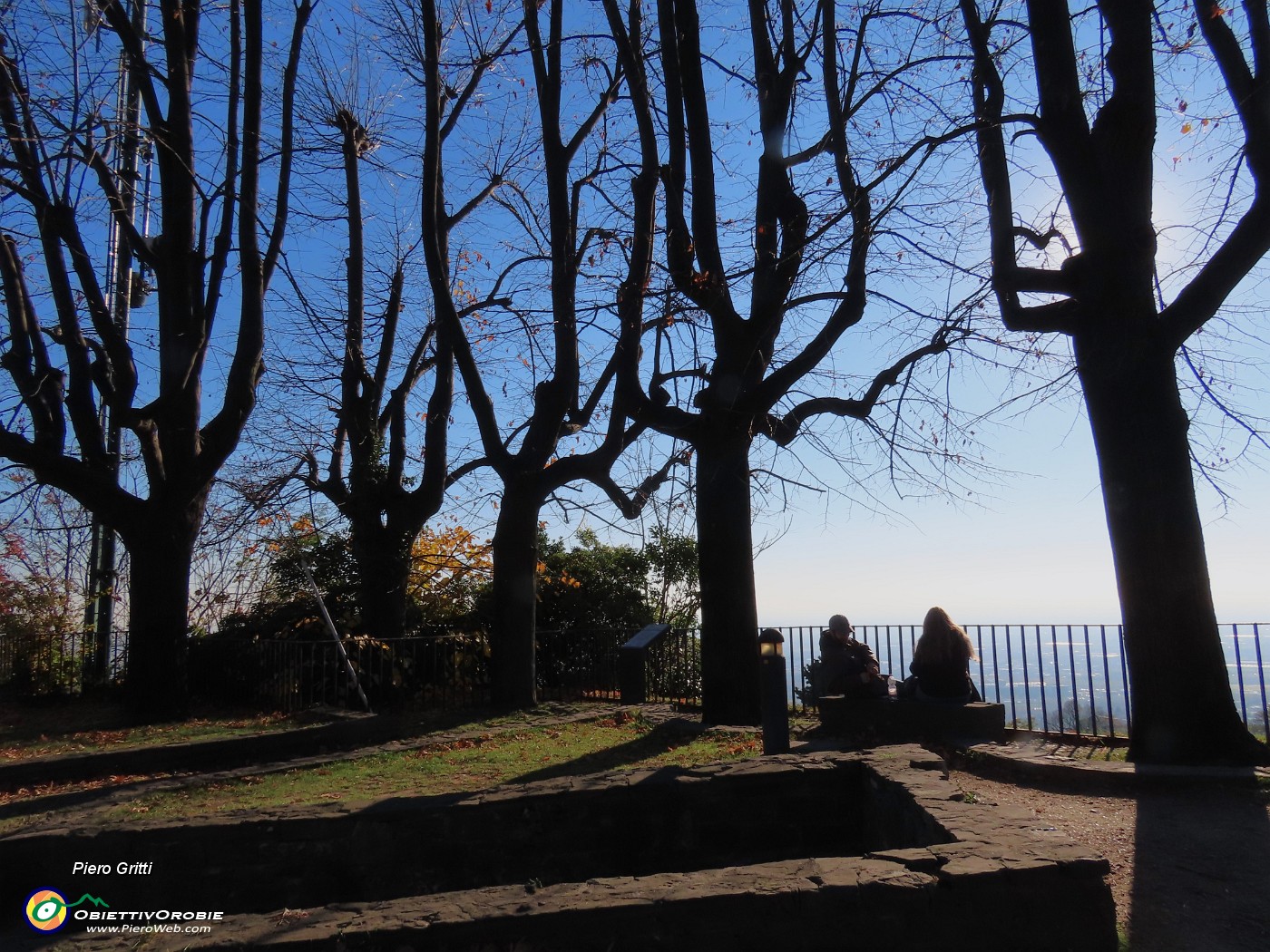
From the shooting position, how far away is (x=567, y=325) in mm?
11992

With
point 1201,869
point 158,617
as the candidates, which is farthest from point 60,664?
point 1201,869

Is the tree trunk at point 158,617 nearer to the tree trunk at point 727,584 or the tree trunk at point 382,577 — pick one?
the tree trunk at point 382,577

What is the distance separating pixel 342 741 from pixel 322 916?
6.50m

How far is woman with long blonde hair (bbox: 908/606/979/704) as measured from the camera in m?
8.68

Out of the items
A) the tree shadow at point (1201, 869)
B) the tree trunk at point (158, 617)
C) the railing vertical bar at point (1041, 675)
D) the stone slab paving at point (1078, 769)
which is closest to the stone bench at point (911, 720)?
the stone slab paving at point (1078, 769)

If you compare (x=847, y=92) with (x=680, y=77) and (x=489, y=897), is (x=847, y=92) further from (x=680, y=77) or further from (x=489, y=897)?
(x=489, y=897)

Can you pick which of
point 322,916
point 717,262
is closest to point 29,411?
point 717,262

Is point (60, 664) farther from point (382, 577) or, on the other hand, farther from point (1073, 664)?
point (1073, 664)

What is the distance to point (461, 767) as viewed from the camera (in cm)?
845

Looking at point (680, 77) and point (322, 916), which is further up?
point (680, 77)

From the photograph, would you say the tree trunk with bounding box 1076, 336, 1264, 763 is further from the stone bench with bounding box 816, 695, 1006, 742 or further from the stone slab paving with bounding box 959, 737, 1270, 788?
the stone bench with bounding box 816, 695, 1006, 742

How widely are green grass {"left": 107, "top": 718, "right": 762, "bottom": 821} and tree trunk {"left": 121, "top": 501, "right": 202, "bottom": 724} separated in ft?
15.4

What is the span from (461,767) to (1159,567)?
6.39 metres

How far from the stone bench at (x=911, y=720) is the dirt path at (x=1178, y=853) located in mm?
1362
